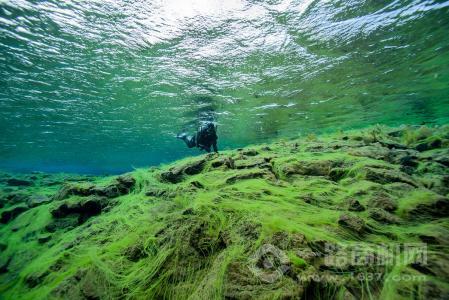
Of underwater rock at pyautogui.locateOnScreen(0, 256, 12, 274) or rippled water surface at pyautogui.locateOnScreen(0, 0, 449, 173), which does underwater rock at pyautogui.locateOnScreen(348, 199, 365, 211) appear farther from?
rippled water surface at pyautogui.locateOnScreen(0, 0, 449, 173)

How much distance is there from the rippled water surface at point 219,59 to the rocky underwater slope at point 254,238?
6280mm

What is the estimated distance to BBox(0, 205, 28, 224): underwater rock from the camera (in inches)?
223

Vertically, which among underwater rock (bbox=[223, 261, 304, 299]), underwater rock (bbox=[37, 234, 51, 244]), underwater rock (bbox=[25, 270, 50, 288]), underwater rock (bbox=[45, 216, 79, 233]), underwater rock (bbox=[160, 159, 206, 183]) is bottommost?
underwater rock (bbox=[25, 270, 50, 288])

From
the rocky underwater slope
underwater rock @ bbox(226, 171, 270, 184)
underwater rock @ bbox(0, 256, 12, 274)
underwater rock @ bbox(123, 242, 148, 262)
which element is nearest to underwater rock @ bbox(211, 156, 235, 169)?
the rocky underwater slope

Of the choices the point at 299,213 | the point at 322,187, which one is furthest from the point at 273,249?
the point at 322,187

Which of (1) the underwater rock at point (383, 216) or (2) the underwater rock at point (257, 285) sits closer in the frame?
(2) the underwater rock at point (257, 285)

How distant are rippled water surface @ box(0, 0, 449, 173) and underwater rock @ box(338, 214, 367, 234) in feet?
25.1

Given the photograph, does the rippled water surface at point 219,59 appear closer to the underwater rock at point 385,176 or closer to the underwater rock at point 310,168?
the underwater rock at point 310,168

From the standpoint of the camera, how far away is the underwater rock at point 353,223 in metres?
2.50

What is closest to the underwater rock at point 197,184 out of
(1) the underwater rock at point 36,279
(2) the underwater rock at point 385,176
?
(1) the underwater rock at point 36,279

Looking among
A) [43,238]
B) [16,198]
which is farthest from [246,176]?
[16,198]

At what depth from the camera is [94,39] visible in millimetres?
9461

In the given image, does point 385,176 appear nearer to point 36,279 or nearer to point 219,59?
point 36,279

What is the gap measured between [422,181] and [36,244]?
7.26 metres
